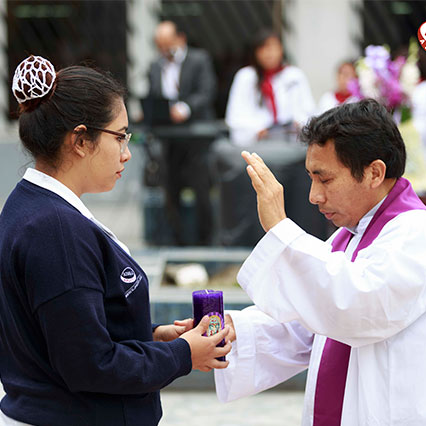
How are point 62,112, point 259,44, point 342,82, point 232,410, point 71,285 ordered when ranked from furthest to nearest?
point 342,82
point 259,44
point 232,410
point 62,112
point 71,285

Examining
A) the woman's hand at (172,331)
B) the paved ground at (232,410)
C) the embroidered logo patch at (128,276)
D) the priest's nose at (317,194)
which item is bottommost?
the paved ground at (232,410)

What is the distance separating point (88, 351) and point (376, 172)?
891mm

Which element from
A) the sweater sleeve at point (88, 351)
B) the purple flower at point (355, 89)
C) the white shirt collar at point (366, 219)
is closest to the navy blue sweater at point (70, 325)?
→ the sweater sleeve at point (88, 351)

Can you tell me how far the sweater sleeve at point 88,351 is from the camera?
1.66 meters

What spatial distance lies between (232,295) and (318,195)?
7.47 ft

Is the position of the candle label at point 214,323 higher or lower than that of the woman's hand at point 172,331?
higher

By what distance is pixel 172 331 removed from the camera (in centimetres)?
216

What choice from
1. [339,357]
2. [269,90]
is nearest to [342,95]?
[269,90]

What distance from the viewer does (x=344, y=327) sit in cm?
191

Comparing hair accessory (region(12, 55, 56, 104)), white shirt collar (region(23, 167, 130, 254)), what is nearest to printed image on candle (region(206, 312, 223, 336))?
white shirt collar (region(23, 167, 130, 254))

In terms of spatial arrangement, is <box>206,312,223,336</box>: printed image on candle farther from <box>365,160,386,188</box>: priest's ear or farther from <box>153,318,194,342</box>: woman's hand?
<box>365,160,386,188</box>: priest's ear

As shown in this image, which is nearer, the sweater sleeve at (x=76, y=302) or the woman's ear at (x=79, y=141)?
the sweater sleeve at (x=76, y=302)

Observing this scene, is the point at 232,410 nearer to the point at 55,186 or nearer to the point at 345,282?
the point at 345,282

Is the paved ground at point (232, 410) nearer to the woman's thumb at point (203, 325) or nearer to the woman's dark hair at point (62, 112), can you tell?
the woman's thumb at point (203, 325)
